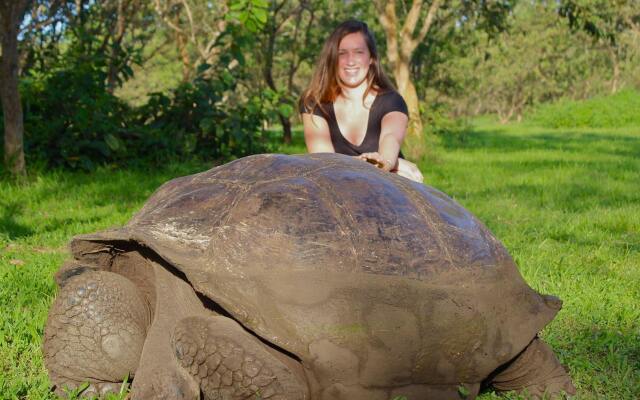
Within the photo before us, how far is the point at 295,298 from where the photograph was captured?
6.68ft

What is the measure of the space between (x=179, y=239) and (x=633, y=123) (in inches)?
860

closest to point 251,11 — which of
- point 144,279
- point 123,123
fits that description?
point 144,279

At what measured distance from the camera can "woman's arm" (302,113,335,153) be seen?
3.88m

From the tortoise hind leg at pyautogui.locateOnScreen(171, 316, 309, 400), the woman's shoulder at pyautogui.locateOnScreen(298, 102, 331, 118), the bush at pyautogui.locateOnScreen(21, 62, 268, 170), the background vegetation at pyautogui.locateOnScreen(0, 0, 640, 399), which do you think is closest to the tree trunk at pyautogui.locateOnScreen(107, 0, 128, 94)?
the background vegetation at pyautogui.locateOnScreen(0, 0, 640, 399)

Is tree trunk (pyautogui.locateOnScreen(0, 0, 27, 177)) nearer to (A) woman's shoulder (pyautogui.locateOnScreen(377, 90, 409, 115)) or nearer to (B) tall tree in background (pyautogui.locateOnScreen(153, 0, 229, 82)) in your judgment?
(A) woman's shoulder (pyautogui.locateOnScreen(377, 90, 409, 115))

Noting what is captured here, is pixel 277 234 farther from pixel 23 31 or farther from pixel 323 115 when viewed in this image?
pixel 23 31

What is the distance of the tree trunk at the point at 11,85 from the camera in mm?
6371

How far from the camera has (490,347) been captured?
228 centimetres

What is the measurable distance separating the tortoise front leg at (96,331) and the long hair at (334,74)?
1.97m

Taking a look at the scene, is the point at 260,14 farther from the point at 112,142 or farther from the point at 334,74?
the point at 112,142

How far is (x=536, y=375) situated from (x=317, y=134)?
193cm

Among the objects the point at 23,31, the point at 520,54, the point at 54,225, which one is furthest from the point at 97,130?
the point at 520,54

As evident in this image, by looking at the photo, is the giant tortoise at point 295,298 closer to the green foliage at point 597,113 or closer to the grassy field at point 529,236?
the grassy field at point 529,236

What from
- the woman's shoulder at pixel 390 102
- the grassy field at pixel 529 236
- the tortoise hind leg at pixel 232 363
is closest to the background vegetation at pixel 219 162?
the grassy field at pixel 529 236
